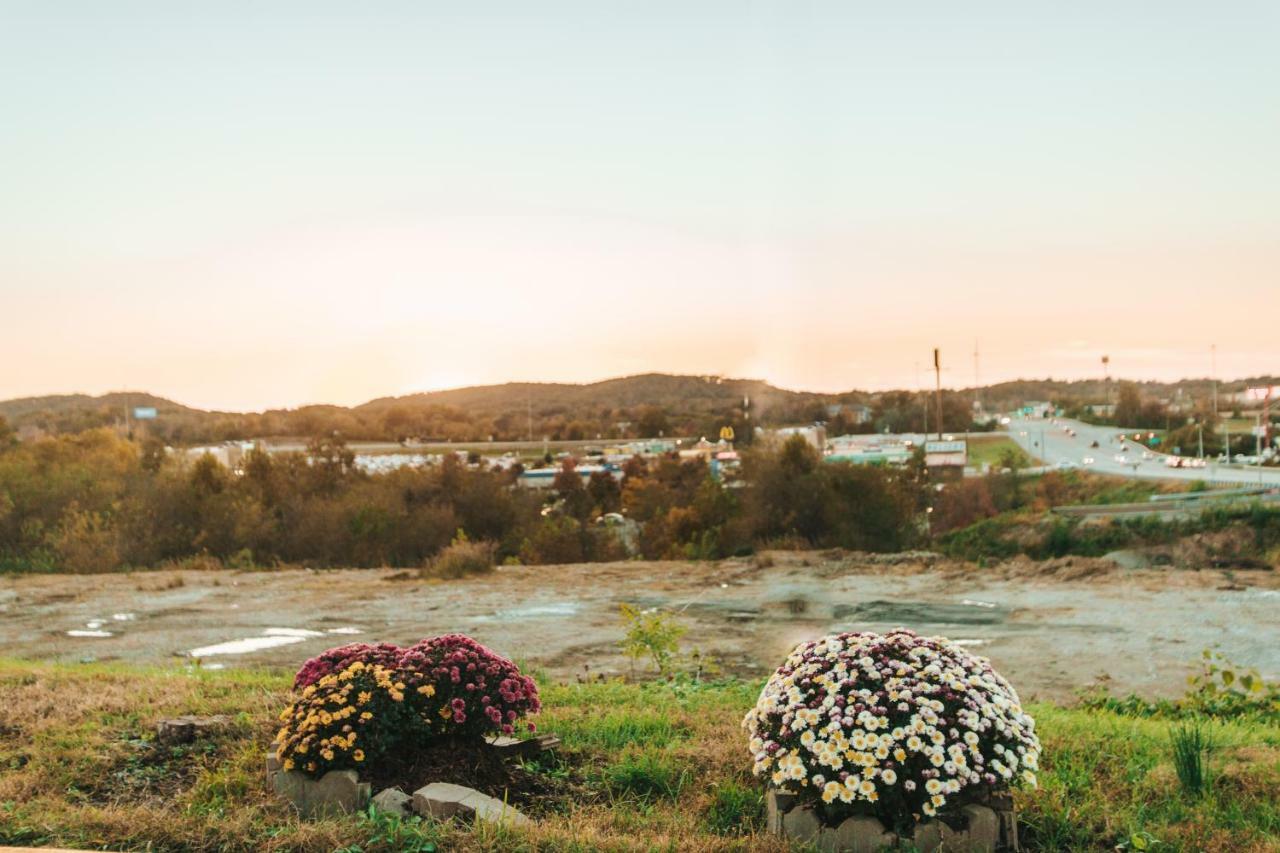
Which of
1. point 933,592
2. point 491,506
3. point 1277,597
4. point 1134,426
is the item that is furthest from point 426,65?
point 1134,426

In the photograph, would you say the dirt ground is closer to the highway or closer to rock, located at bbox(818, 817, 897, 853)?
rock, located at bbox(818, 817, 897, 853)

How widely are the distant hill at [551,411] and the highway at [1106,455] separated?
1046 mm

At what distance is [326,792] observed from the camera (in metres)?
4.18

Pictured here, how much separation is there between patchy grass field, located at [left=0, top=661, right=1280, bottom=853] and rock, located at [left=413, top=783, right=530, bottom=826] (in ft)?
0.37

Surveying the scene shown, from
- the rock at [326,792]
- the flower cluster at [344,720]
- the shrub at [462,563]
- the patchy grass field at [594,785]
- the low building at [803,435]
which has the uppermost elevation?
the low building at [803,435]

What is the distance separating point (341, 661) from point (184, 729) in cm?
114

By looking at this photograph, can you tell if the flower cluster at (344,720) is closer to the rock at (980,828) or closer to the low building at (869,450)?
the rock at (980,828)

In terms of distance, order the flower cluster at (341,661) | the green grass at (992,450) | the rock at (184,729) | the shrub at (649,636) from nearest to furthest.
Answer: the flower cluster at (341,661) < the rock at (184,729) < the shrub at (649,636) < the green grass at (992,450)

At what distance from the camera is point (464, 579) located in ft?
61.1

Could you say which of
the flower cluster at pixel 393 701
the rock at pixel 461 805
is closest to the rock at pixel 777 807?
the rock at pixel 461 805

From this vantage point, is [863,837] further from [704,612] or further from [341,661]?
[704,612]

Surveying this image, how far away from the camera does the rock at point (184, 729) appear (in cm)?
526

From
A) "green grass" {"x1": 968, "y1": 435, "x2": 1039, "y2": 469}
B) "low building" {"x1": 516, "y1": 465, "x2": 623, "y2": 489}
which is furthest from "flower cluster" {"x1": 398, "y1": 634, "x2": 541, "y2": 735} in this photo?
"green grass" {"x1": 968, "y1": 435, "x2": 1039, "y2": 469}

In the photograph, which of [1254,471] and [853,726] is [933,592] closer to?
[853,726]
